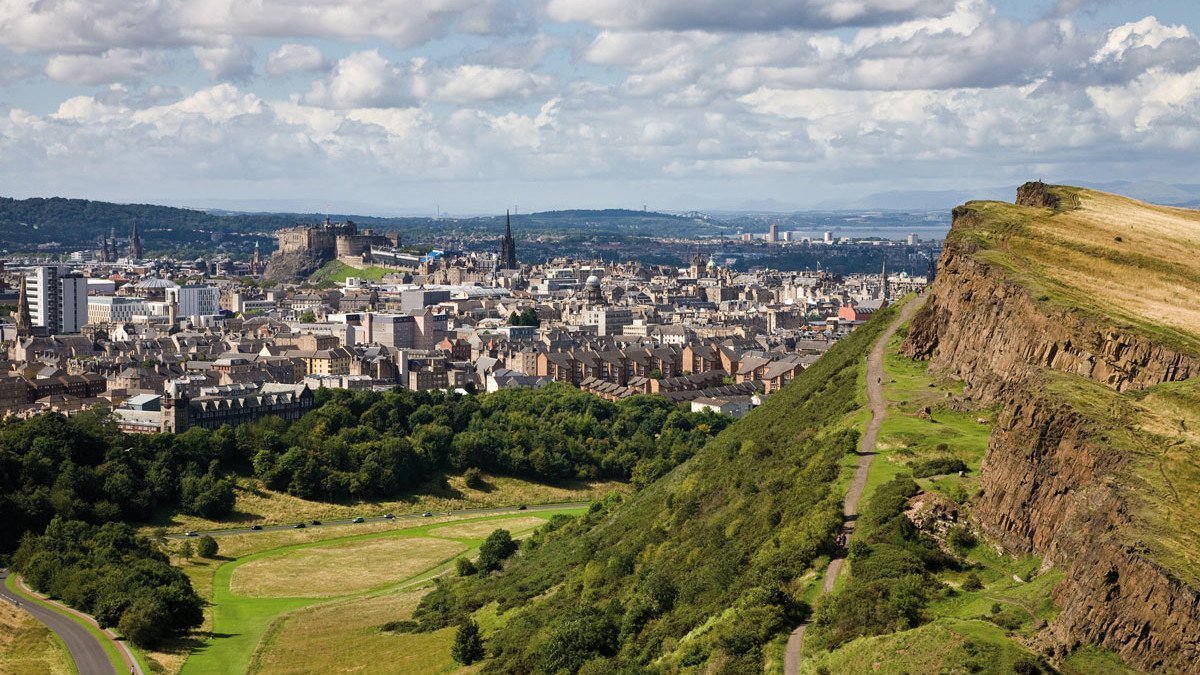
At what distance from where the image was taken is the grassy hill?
3519 cm

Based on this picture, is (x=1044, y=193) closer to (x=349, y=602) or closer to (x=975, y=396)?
(x=975, y=396)

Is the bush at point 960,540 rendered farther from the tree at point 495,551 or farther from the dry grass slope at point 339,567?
the dry grass slope at point 339,567

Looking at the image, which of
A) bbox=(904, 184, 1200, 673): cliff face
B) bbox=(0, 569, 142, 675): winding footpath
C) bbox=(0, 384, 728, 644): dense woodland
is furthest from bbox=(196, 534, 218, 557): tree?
bbox=(904, 184, 1200, 673): cliff face

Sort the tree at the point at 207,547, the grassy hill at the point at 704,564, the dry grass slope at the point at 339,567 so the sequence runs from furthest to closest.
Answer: the tree at the point at 207,547, the dry grass slope at the point at 339,567, the grassy hill at the point at 704,564

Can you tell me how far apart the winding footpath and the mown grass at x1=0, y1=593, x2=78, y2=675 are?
1.07 ft

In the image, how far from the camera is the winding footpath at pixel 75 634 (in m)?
52.1

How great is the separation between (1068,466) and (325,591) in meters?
44.1

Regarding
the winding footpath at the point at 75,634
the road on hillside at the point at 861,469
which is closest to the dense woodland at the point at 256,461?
the winding footpath at the point at 75,634

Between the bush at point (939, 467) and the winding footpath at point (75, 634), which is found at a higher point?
the bush at point (939, 467)

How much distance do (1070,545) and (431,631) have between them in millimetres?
30416

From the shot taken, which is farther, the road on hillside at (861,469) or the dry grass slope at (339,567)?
the dry grass slope at (339,567)

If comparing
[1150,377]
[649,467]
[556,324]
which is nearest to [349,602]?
[649,467]

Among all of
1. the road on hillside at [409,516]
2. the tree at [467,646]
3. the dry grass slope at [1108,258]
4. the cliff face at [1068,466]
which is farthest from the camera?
the road on hillside at [409,516]

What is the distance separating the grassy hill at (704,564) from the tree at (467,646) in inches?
19.7
